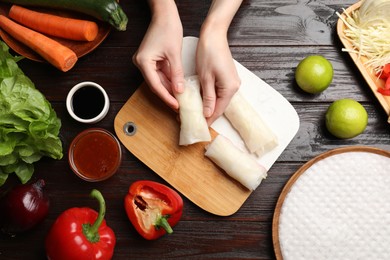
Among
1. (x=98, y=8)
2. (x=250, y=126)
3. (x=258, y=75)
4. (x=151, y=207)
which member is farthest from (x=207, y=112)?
(x=98, y=8)

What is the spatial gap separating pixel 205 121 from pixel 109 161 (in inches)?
14.9

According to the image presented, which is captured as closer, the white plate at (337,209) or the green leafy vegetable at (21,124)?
the green leafy vegetable at (21,124)

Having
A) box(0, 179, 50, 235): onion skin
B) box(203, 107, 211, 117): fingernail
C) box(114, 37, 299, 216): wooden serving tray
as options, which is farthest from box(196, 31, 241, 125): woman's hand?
box(0, 179, 50, 235): onion skin

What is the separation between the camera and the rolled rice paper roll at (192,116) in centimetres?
184

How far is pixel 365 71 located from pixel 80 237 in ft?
3.85

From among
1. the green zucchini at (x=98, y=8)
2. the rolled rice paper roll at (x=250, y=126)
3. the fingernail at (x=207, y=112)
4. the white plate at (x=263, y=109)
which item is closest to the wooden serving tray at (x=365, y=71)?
the white plate at (x=263, y=109)

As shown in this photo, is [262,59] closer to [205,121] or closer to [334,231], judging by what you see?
[205,121]

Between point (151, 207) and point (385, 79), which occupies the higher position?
point (385, 79)

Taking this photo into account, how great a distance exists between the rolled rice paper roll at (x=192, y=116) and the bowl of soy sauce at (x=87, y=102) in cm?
29

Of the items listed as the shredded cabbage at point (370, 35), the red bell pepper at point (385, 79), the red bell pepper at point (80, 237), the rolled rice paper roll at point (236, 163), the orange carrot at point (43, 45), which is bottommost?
the red bell pepper at point (80, 237)

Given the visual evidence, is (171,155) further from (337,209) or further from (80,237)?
(337,209)

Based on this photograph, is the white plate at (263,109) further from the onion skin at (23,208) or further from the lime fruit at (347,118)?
the onion skin at (23,208)

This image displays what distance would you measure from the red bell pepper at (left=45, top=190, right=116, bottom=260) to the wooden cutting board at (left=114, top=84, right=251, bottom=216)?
0.94 feet

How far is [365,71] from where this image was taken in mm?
1927
